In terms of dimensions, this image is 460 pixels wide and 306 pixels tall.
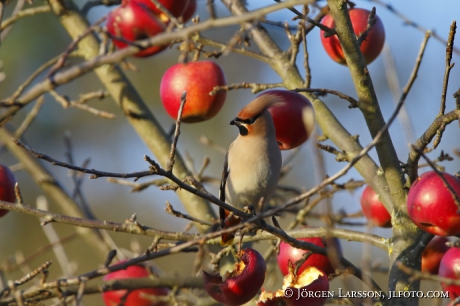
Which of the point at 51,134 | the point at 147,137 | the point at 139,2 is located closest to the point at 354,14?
the point at 139,2

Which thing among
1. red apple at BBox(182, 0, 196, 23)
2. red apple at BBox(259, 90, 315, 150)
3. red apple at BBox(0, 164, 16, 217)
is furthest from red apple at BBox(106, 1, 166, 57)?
red apple at BBox(0, 164, 16, 217)

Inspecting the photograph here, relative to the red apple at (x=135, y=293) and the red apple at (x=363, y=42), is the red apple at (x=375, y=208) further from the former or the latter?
the red apple at (x=135, y=293)

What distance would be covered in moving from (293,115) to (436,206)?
0.72m

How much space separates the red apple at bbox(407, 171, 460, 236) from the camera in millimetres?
1865

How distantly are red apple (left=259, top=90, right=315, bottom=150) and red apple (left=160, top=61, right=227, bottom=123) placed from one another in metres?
0.33

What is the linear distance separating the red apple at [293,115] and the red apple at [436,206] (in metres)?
0.55

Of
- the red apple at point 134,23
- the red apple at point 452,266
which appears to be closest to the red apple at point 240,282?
the red apple at point 452,266

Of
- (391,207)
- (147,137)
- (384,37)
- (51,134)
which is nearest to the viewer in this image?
(391,207)

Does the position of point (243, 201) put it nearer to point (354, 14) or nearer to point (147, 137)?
point (147, 137)

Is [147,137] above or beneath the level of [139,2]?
beneath

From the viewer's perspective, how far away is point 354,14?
2.76 metres

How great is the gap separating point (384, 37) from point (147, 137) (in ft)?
4.00

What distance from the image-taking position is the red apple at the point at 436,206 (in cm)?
187

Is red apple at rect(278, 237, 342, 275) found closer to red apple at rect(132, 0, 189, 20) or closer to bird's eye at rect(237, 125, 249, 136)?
bird's eye at rect(237, 125, 249, 136)
